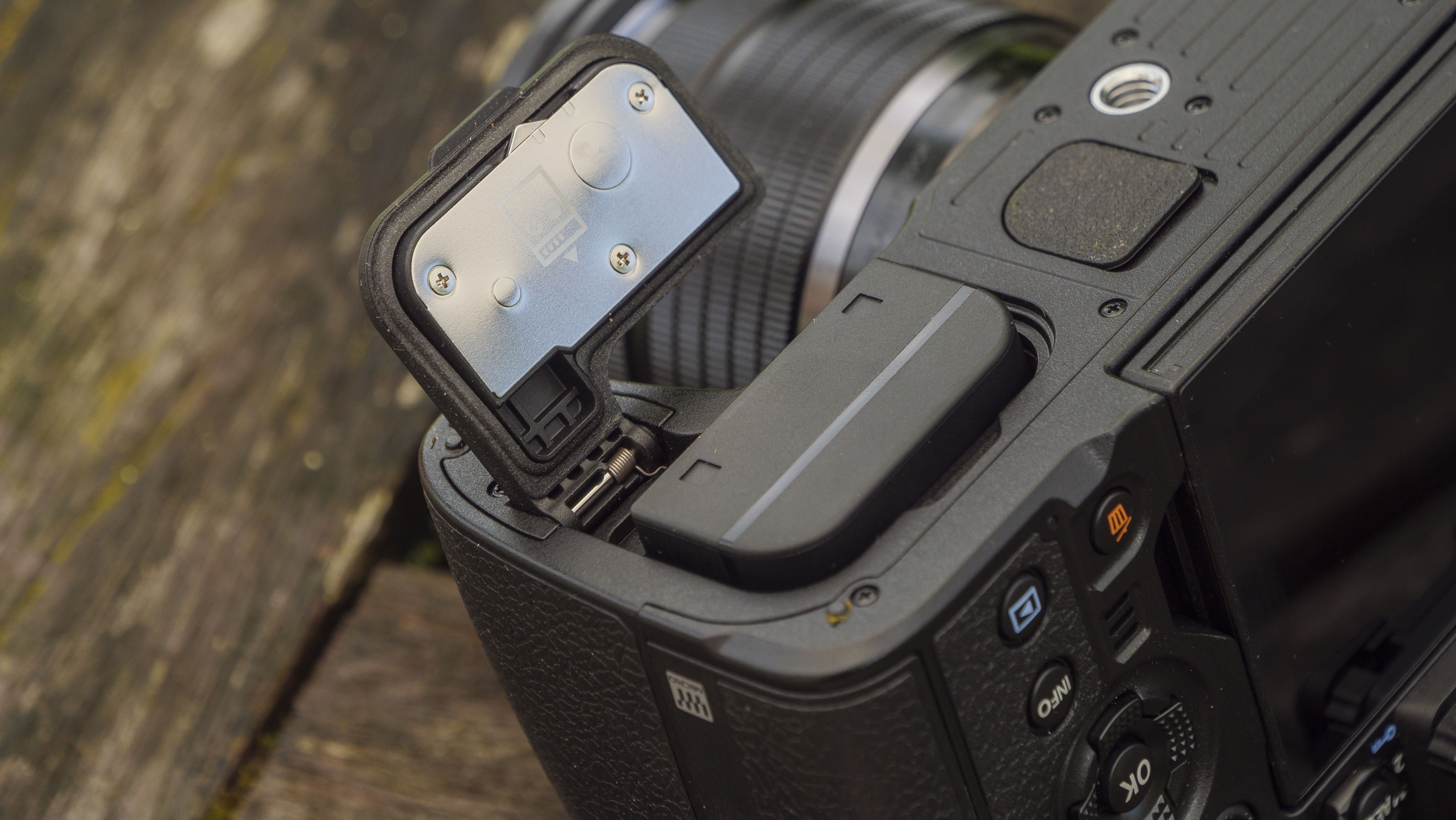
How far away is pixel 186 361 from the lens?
1.07 m

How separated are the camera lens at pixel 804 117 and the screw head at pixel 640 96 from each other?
0.21m

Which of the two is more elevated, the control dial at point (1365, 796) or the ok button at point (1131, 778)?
the control dial at point (1365, 796)

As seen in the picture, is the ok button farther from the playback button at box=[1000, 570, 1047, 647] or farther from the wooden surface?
the wooden surface

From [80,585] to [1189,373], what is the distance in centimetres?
76

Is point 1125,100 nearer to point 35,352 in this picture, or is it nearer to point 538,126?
point 538,126

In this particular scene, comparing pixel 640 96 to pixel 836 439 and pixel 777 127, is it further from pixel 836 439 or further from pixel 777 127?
pixel 777 127

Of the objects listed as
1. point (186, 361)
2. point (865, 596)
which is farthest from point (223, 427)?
point (865, 596)

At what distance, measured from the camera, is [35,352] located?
3.57 feet

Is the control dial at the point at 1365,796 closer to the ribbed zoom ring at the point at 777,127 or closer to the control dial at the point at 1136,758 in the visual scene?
the control dial at the point at 1136,758

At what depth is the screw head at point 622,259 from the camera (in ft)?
1.93

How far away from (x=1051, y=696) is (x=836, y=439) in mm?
125

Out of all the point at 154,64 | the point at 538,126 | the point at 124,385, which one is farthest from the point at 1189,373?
the point at 154,64

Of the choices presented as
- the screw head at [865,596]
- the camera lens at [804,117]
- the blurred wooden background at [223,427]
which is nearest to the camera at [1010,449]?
the screw head at [865,596]

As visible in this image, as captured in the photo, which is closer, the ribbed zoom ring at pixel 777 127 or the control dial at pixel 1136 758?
the control dial at pixel 1136 758
